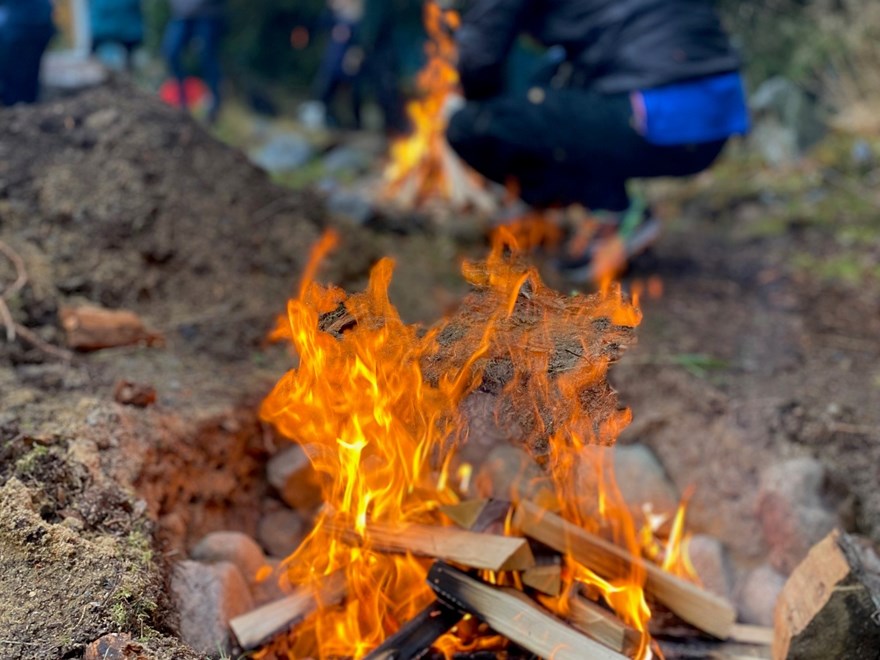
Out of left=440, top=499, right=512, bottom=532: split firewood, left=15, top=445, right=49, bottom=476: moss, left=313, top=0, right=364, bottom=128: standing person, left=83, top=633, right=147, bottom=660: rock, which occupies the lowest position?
left=313, top=0, right=364, bottom=128: standing person

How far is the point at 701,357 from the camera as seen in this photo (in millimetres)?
4379

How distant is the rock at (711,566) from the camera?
10.4ft

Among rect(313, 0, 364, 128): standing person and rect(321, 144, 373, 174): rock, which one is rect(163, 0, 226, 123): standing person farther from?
rect(321, 144, 373, 174): rock

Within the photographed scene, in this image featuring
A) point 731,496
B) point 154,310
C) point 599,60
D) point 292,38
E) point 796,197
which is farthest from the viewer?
point 292,38

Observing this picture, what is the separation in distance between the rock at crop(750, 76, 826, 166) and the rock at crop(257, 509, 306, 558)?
6.26 meters

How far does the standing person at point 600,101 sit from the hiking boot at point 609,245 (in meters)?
0.03

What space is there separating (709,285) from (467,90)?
2062 millimetres

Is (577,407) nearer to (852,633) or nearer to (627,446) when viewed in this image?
(852,633)

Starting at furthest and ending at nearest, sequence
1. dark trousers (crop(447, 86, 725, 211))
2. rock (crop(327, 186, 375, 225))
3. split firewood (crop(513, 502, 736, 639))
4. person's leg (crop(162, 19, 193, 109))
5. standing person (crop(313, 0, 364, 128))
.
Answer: standing person (crop(313, 0, 364, 128)), person's leg (crop(162, 19, 193, 109)), rock (crop(327, 186, 375, 225)), dark trousers (crop(447, 86, 725, 211)), split firewood (crop(513, 502, 736, 639))

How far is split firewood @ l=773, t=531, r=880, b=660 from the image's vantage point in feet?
8.33

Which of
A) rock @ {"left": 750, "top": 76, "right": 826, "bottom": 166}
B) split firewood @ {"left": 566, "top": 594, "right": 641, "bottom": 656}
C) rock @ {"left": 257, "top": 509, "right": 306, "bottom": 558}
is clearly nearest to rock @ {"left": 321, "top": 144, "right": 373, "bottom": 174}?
rock @ {"left": 750, "top": 76, "right": 826, "bottom": 166}

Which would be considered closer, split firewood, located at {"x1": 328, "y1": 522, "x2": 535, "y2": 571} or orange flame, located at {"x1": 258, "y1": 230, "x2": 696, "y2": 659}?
orange flame, located at {"x1": 258, "y1": 230, "x2": 696, "y2": 659}

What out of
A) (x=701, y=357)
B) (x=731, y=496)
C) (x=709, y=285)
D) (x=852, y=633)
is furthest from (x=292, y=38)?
(x=852, y=633)

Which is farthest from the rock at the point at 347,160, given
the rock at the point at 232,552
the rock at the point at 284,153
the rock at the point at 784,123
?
the rock at the point at 232,552
